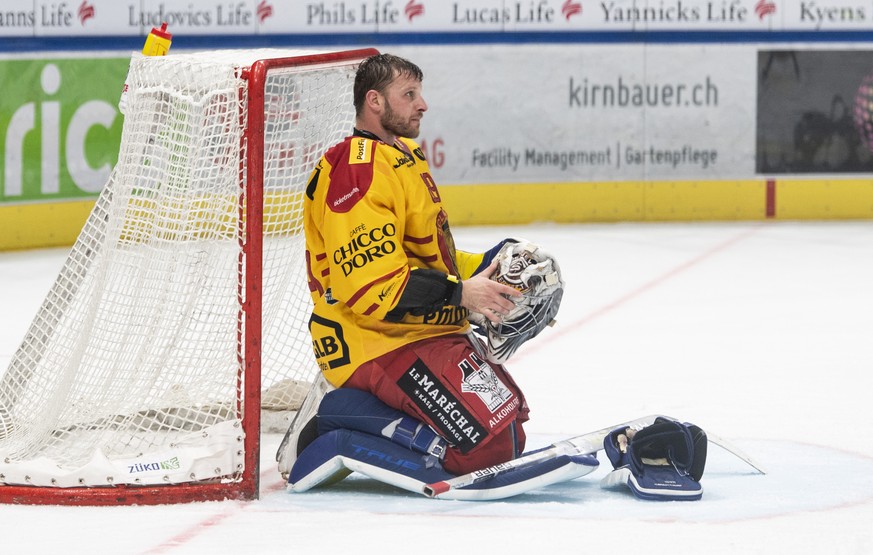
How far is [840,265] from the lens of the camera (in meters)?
7.48

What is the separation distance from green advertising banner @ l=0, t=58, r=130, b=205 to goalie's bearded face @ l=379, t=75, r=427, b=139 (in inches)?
196

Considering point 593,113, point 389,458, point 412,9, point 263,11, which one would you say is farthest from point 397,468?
point 593,113

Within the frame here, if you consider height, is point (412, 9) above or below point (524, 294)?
above

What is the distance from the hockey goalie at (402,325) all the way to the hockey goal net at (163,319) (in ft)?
0.53

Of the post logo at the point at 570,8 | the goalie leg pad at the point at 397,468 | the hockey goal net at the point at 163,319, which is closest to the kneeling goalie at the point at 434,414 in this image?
the goalie leg pad at the point at 397,468

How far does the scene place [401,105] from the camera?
3336mm

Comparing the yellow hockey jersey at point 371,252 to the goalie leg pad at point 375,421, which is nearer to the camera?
the yellow hockey jersey at point 371,252

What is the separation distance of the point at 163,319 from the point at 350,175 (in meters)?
0.61

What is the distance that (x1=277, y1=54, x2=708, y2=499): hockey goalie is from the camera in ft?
10.5

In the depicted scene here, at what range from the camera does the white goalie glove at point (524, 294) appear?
3312 millimetres

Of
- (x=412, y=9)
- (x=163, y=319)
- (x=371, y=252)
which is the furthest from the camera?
(x=412, y=9)

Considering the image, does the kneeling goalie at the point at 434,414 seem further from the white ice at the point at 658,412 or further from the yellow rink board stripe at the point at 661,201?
the yellow rink board stripe at the point at 661,201

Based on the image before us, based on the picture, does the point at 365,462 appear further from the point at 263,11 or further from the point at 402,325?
the point at 263,11

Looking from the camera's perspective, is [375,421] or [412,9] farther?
[412,9]
